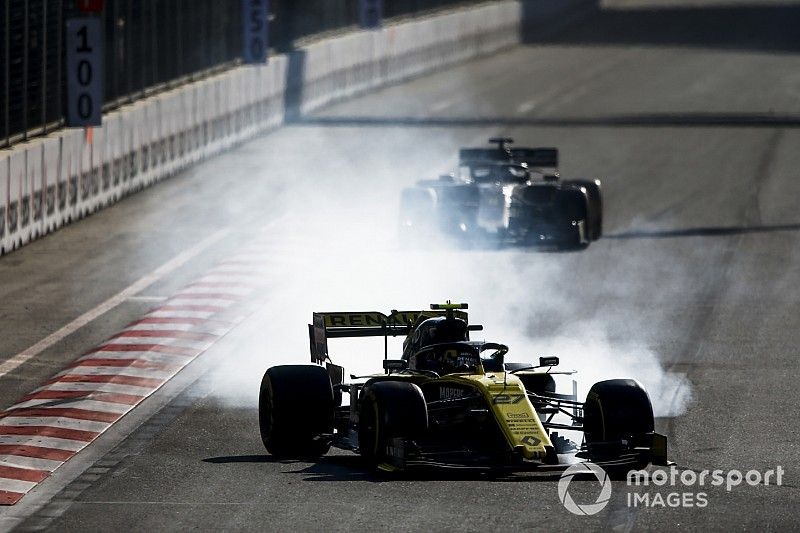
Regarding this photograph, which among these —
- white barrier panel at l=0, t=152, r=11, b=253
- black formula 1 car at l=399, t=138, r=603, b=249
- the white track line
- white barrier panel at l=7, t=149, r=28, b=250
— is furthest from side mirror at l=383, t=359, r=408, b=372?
white barrier panel at l=7, t=149, r=28, b=250

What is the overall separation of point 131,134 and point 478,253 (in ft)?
31.4

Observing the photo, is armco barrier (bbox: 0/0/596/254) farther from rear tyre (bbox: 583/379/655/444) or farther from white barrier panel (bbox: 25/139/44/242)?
rear tyre (bbox: 583/379/655/444)

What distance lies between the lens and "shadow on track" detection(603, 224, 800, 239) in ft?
101

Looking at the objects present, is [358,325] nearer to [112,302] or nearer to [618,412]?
[618,412]

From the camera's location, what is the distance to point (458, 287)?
83.1 ft

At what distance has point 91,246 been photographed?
29031 millimetres

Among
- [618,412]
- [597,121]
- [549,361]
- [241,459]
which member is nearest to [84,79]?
[241,459]

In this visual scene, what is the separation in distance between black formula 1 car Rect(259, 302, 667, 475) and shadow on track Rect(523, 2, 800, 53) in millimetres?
51874

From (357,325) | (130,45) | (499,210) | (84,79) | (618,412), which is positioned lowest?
(499,210)

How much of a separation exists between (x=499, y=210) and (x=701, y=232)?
4478 millimetres

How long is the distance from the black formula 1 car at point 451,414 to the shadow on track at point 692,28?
51.9 meters

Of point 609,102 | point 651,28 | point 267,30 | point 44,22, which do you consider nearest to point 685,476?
point 44,22

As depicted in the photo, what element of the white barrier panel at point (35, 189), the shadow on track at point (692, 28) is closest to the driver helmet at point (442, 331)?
the white barrier panel at point (35, 189)

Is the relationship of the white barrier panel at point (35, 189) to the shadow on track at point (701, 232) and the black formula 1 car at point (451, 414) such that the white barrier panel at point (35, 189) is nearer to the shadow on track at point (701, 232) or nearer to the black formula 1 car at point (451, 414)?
the shadow on track at point (701, 232)
